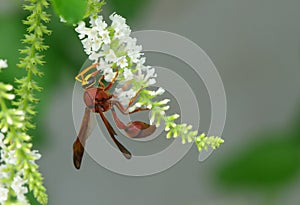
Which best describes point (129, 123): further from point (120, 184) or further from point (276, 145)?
point (120, 184)

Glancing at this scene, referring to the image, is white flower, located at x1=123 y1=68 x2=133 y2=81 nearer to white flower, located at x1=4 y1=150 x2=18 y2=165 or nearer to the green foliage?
the green foliage

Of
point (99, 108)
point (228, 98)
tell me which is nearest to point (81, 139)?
point (99, 108)

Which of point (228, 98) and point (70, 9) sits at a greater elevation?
point (228, 98)

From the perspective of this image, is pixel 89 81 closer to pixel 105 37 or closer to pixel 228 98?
pixel 105 37

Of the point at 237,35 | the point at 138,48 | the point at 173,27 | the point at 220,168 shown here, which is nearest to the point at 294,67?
the point at 237,35

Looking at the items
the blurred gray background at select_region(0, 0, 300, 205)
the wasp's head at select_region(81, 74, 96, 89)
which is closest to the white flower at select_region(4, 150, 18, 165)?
the wasp's head at select_region(81, 74, 96, 89)

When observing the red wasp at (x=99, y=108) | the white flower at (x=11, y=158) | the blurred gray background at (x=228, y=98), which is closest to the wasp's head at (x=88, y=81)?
the red wasp at (x=99, y=108)
